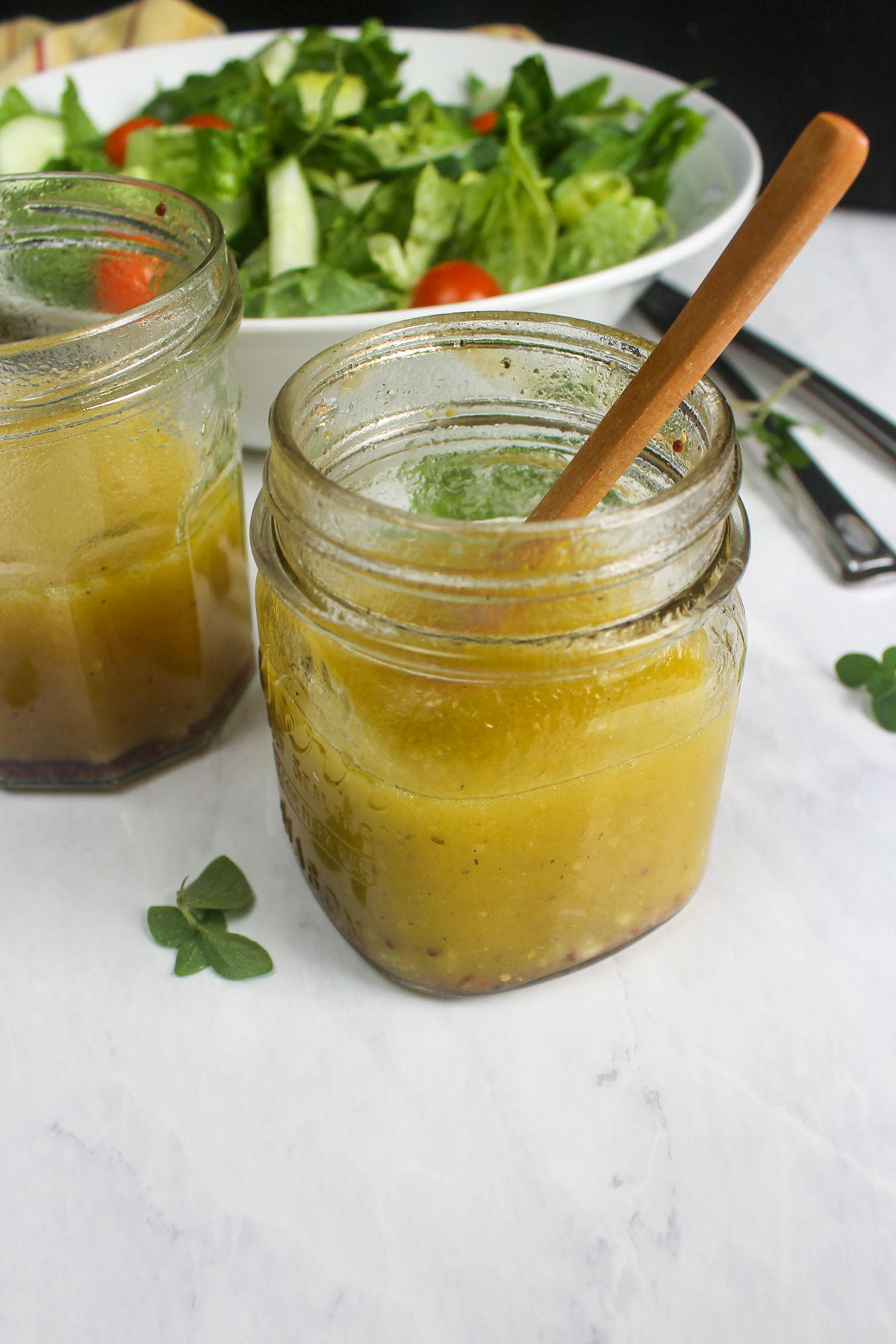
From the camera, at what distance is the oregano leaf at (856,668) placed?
121 centimetres

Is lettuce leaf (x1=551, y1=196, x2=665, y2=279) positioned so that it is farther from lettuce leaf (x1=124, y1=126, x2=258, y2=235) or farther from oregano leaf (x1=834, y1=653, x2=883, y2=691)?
oregano leaf (x1=834, y1=653, x2=883, y2=691)

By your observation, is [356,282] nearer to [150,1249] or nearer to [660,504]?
[660,504]

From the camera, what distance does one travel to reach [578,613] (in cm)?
71

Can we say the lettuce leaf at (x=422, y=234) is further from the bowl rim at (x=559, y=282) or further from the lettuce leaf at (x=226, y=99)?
the lettuce leaf at (x=226, y=99)

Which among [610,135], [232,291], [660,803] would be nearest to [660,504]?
[660,803]

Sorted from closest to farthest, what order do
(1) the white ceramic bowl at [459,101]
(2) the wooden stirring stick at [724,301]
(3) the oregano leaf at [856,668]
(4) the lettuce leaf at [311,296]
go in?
1. (2) the wooden stirring stick at [724,301]
2. (3) the oregano leaf at [856,668]
3. (1) the white ceramic bowl at [459,101]
4. (4) the lettuce leaf at [311,296]

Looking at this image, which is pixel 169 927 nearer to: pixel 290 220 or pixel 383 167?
pixel 290 220

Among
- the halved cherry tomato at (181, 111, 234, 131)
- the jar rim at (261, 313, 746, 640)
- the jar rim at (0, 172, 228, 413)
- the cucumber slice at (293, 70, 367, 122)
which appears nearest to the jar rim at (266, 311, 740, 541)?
the jar rim at (261, 313, 746, 640)

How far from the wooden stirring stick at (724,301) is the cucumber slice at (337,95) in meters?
1.38

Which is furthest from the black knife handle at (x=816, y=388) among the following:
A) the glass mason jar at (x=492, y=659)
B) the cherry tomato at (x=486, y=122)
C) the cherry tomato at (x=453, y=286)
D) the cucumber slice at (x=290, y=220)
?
the glass mason jar at (x=492, y=659)

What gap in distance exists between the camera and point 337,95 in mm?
1856

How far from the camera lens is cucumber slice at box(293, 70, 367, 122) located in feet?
6.20

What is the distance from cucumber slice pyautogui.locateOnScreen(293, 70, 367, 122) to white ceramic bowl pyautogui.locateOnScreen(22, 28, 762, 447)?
0.65 ft

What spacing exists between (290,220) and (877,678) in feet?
3.50
